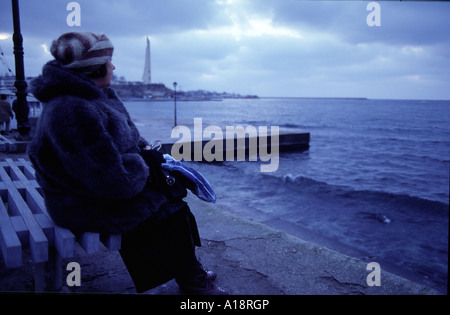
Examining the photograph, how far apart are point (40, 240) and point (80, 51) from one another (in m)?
1.01

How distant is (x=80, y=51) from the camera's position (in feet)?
6.02

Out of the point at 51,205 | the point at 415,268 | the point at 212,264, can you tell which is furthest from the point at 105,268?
the point at 415,268

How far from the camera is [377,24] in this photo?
81.2 inches

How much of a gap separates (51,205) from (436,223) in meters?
8.55

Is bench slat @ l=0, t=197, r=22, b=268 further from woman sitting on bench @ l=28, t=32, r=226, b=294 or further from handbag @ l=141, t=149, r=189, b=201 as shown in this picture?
handbag @ l=141, t=149, r=189, b=201

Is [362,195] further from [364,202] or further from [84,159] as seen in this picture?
[84,159]

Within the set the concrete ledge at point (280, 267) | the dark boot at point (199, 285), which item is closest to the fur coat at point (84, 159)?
the dark boot at point (199, 285)

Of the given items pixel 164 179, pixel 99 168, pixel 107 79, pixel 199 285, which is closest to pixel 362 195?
pixel 199 285

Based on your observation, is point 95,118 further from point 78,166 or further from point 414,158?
point 414,158

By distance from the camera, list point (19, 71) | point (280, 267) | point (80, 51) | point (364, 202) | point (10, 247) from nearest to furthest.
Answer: point (10, 247)
point (80, 51)
point (280, 267)
point (19, 71)
point (364, 202)

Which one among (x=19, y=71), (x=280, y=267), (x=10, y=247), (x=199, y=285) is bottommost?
(x=280, y=267)

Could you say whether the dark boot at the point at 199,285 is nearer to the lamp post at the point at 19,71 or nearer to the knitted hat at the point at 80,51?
the knitted hat at the point at 80,51

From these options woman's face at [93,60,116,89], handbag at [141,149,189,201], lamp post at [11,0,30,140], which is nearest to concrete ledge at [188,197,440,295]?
handbag at [141,149,189,201]

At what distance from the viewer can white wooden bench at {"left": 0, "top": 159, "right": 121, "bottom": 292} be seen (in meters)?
1.69
